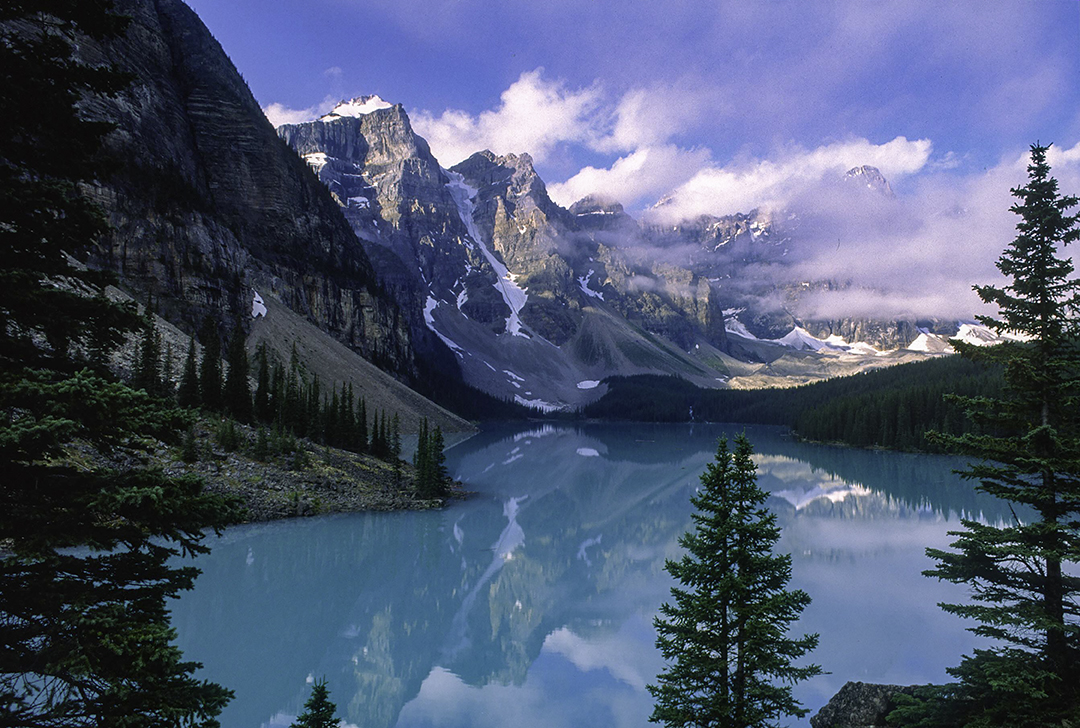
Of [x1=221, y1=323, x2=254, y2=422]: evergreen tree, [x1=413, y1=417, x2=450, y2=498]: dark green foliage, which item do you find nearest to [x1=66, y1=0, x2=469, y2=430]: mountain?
[x1=221, y1=323, x2=254, y2=422]: evergreen tree

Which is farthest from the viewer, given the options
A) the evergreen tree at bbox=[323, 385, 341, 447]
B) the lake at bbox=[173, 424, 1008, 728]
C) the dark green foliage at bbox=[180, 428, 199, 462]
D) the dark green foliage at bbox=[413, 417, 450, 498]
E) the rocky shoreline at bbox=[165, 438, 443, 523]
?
the evergreen tree at bbox=[323, 385, 341, 447]

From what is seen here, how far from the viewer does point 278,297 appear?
321ft

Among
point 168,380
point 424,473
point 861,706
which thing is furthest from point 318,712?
point 168,380

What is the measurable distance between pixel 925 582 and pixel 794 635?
1210 centimetres

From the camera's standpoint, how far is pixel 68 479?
193 inches

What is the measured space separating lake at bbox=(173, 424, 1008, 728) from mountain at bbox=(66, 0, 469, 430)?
1891 inches

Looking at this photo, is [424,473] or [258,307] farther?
[258,307]

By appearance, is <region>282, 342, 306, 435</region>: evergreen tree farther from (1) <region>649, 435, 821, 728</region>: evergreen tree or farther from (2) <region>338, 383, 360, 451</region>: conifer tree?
(1) <region>649, 435, 821, 728</region>: evergreen tree

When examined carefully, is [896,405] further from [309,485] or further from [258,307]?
[258,307]

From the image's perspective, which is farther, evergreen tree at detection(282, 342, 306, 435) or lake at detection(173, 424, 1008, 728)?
evergreen tree at detection(282, 342, 306, 435)

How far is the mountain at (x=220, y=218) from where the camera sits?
243 ft

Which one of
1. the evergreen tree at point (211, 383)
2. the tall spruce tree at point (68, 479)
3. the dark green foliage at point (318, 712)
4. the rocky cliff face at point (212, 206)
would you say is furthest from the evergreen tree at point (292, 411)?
the tall spruce tree at point (68, 479)

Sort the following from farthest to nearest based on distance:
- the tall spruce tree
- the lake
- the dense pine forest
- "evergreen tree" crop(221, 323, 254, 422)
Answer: the dense pine forest
"evergreen tree" crop(221, 323, 254, 422)
the lake
the tall spruce tree

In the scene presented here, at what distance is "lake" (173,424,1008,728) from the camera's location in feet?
54.9
